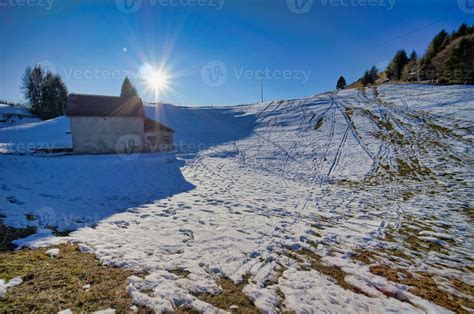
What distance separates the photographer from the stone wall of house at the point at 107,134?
21.5 metres

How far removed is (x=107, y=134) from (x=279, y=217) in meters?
22.3

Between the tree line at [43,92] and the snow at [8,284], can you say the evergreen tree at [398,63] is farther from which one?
the tree line at [43,92]

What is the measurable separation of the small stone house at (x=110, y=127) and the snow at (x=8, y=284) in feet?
70.9

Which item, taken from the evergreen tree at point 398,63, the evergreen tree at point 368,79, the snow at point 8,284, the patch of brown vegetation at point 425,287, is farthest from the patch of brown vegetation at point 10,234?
the evergreen tree at point 398,63

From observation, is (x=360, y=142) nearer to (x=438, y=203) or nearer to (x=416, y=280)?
(x=438, y=203)

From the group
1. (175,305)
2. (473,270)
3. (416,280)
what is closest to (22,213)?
(175,305)

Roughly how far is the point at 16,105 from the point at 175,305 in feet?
241

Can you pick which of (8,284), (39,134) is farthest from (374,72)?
(39,134)

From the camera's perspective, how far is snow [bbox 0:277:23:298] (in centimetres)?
324

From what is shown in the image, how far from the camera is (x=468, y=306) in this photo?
12.1 ft

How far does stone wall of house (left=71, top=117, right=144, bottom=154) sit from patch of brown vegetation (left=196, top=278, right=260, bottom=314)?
2315 centimetres

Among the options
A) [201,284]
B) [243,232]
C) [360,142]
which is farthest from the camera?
[360,142]

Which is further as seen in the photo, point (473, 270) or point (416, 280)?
point (473, 270)

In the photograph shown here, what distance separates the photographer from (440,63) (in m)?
44.9
